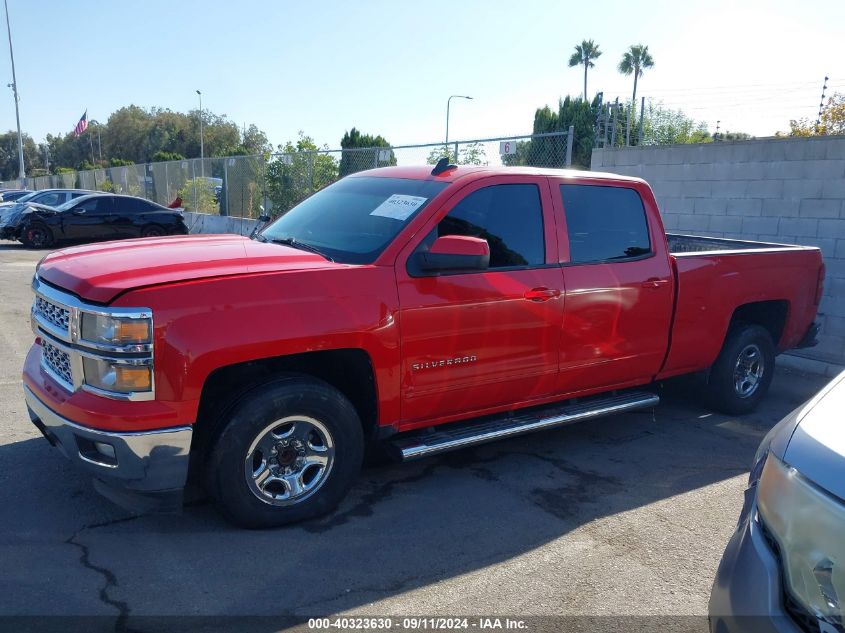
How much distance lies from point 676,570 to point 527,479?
1.25 meters

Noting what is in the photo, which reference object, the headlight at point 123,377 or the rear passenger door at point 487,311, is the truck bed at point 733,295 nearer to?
the rear passenger door at point 487,311

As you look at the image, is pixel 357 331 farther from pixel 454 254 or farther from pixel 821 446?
pixel 821 446

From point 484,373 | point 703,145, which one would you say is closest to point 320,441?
point 484,373

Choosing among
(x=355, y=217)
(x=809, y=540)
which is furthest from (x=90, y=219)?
(x=809, y=540)

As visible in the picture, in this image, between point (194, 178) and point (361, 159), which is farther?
point (194, 178)

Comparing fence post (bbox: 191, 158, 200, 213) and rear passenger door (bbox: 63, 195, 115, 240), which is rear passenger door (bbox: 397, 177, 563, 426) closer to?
rear passenger door (bbox: 63, 195, 115, 240)

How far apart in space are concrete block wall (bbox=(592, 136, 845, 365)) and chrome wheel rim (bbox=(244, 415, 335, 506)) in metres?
6.45

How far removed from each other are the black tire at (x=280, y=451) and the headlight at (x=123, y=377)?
0.46 m

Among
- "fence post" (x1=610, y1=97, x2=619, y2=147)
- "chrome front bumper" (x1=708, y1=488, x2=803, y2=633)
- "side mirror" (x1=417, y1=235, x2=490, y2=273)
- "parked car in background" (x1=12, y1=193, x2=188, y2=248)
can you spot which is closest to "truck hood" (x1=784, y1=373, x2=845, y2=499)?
"chrome front bumper" (x1=708, y1=488, x2=803, y2=633)

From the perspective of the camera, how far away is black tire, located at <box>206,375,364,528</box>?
370cm

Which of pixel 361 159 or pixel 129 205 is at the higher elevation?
pixel 361 159

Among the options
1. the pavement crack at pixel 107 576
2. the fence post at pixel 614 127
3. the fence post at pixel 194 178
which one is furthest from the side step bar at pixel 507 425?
the fence post at pixel 194 178

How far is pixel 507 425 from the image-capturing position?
473 cm

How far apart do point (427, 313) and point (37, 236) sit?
1716cm
